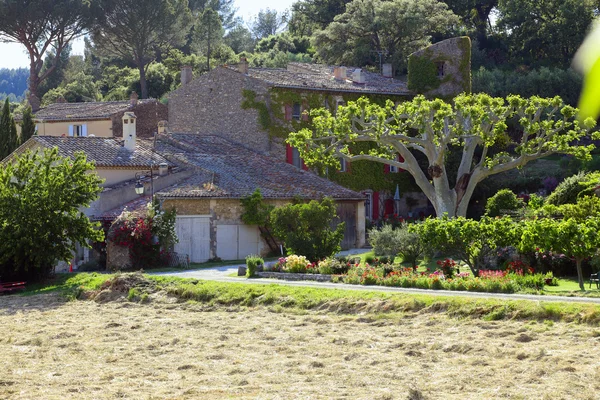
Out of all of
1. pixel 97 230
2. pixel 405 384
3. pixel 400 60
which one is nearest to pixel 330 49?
pixel 400 60

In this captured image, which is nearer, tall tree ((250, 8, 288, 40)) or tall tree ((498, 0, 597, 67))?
tall tree ((498, 0, 597, 67))

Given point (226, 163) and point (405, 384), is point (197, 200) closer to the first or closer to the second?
point (226, 163)

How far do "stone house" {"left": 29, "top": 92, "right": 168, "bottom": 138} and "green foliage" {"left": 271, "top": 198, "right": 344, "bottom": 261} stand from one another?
25647mm

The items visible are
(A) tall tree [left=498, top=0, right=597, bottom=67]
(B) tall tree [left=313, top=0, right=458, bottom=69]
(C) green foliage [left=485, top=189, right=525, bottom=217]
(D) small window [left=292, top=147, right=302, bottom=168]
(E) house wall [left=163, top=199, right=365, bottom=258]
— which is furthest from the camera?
(B) tall tree [left=313, top=0, right=458, bottom=69]

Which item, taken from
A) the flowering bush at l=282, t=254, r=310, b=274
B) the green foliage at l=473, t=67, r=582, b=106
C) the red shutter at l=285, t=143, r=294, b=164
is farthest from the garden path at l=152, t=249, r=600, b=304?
the green foliage at l=473, t=67, r=582, b=106

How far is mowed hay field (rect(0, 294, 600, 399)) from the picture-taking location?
14.6 metres

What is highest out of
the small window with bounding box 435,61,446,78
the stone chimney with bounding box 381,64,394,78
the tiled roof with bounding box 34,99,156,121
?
the stone chimney with bounding box 381,64,394,78

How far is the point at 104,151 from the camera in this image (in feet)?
142

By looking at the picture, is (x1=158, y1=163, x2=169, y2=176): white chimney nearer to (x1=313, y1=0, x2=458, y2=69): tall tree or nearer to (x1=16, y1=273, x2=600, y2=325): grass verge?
(x1=16, y1=273, x2=600, y2=325): grass verge

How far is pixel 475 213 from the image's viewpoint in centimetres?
4850

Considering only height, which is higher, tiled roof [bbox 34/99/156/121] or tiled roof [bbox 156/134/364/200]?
Answer: tiled roof [bbox 34/99/156/121]

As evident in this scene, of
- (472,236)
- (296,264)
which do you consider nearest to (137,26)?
(296,264)

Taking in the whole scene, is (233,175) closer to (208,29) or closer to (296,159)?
(296,159)

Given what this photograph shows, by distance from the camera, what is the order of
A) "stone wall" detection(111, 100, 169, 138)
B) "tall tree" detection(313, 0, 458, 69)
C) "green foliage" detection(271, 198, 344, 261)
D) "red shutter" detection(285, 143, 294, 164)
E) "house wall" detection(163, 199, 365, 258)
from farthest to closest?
1. "tall tree" detection(313, 0, 458, 69)
2. "stone wall" detection(111, 100, 169, 138)
3. "red shutter" detection(285, 143, 294, 164)
4. "house wall" detection(163, 199, 365, 258)
5. "green foliage" detection(271, 198, 344, 261)
